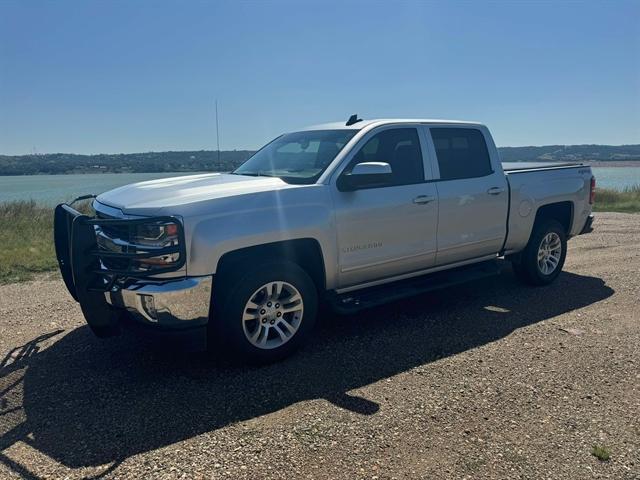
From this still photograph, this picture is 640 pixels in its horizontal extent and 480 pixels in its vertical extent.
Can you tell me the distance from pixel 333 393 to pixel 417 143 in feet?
9.08

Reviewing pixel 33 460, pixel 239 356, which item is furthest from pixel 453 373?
pixel 33 460

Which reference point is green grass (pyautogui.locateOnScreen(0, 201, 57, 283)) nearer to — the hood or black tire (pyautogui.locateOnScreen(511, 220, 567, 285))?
the hood

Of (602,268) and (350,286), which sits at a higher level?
(350,286)

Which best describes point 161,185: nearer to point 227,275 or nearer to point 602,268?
point 227,275

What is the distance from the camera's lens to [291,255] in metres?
4.38

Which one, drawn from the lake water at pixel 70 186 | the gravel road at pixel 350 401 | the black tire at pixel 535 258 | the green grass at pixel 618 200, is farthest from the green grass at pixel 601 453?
the green grass at pixel 618 200

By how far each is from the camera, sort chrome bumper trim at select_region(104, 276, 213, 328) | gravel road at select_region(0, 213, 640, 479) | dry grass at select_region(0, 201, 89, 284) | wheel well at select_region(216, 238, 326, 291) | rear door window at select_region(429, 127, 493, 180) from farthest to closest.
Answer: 1. dry grass at select_region(0, 201, 89, 284)
2. rear door window at select_region(429, 127, 493, 180)
3. wheel well at select_region(216, 238, 326, 291)
4. chrome bumper trim at select_region(104, 276, 213, 328)
5. gravel road at select_region(0, 213, 640, 479)

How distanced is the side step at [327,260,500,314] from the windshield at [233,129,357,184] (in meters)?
1.15

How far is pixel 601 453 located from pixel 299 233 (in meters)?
2.55

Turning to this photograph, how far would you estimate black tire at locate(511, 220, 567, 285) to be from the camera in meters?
6.40

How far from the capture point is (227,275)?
402 cm

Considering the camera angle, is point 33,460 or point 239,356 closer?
point 33,460

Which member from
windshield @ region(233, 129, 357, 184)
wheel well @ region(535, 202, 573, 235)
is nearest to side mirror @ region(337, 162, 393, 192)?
windshield @ region(233, 129, 357, 184)

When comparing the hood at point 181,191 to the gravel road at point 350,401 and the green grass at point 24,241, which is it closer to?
the gravel road at point 350,401
